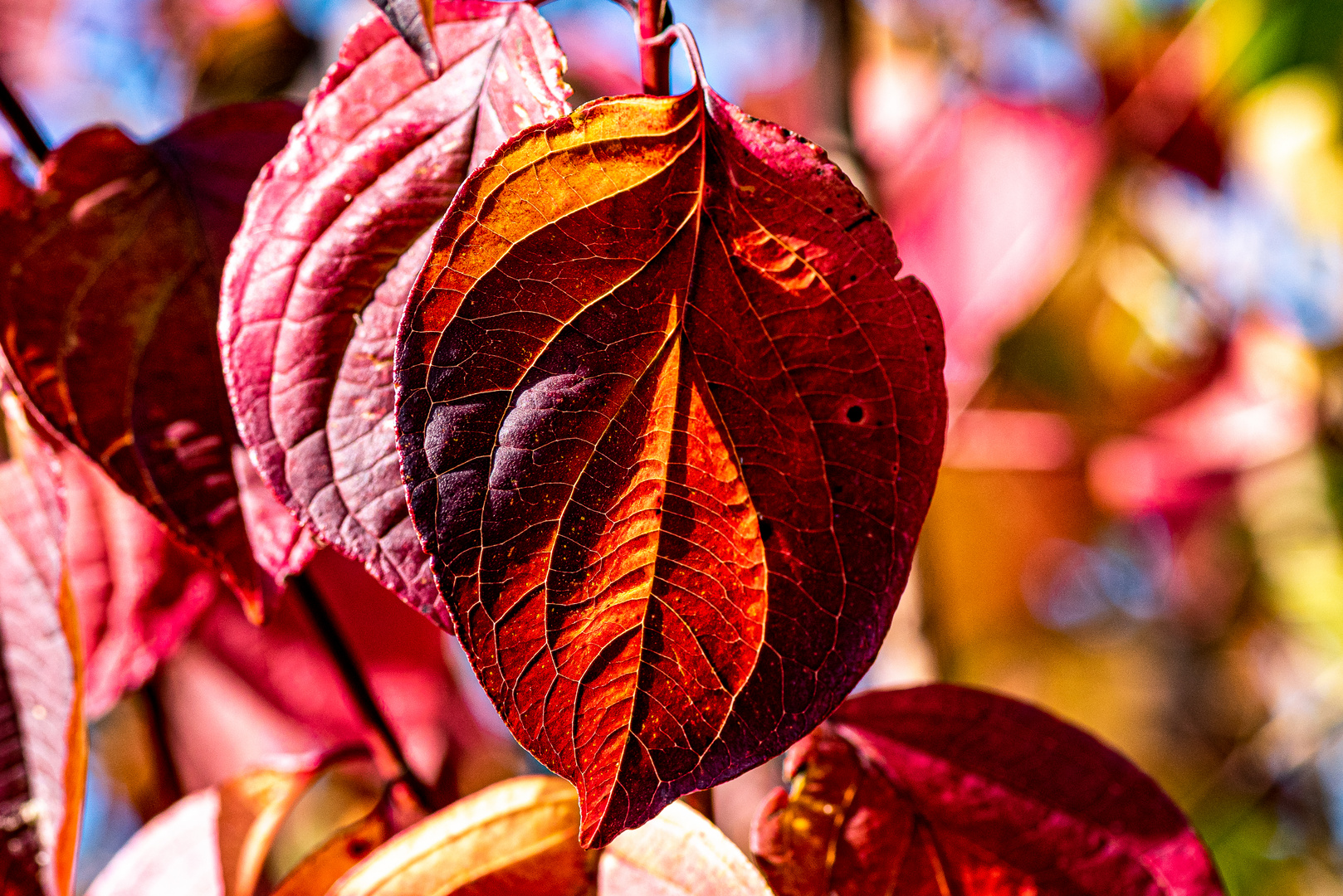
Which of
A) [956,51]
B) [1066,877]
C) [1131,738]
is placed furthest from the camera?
[1131,738]

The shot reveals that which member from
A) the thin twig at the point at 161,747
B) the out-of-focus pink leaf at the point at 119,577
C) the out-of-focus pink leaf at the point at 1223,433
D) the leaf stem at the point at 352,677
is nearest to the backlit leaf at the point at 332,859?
the leaf stem at the point at 352,677

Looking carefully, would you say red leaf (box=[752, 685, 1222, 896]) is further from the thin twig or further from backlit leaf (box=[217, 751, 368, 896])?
the thin twig

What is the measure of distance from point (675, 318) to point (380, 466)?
105mm

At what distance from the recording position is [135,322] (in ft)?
1.34

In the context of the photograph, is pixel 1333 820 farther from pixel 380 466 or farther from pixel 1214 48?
pixel 380 466

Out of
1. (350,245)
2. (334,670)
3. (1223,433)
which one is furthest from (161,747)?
(1223,433)

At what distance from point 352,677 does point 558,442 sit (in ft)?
0.95

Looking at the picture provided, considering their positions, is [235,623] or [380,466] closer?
[380,466]

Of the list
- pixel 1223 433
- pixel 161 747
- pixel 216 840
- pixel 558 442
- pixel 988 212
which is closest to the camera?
pixel 558 442

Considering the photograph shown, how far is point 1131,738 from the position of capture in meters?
2.10

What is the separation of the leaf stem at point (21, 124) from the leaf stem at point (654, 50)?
0.28 meters

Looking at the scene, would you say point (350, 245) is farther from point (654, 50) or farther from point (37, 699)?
point (37, 699)

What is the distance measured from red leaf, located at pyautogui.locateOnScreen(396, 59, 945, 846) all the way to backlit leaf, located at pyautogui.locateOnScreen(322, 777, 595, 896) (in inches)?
5.0

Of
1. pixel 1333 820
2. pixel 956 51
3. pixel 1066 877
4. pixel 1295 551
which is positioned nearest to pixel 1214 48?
pixel 956 51
